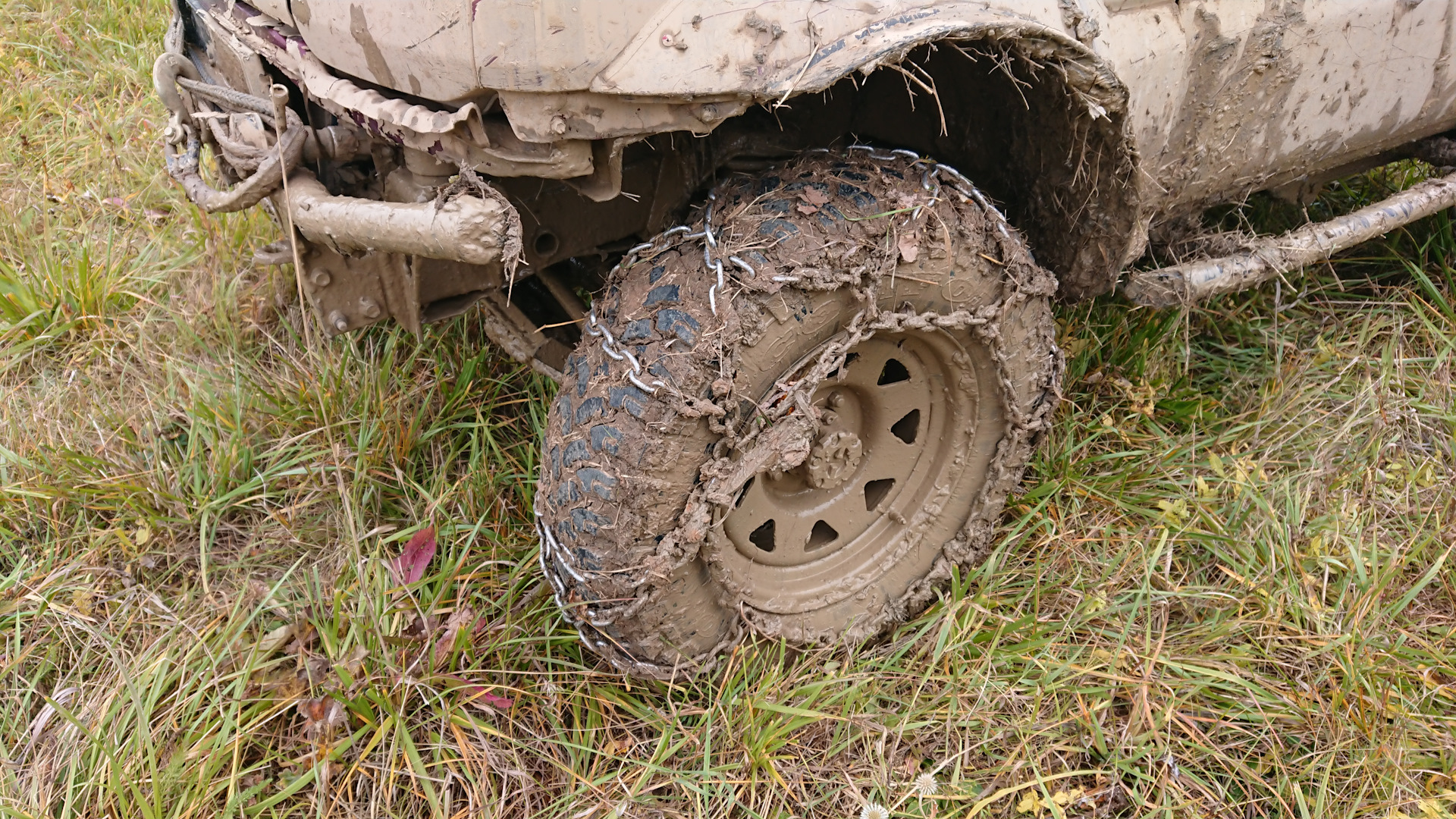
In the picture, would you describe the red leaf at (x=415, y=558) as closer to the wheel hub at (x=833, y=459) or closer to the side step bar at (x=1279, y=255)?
the wheel hub at (x=833, y=459)

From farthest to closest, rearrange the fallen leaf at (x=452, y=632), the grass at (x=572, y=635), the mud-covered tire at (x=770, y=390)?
the fallen leaf at (x=452, y=632)
the grass at (x=572, y=635)
the mud-covered tire at (x=770, y=390)

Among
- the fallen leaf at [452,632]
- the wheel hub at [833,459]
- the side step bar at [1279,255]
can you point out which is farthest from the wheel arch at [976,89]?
the fallen leaf at [452,632]

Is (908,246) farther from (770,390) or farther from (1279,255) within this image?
(1279,255)

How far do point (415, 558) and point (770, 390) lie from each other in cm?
98

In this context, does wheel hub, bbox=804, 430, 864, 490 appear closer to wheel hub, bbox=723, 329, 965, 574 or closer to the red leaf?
wheel hub, bbox=723, 329, 965, 574

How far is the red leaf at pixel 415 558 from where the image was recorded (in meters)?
2.37

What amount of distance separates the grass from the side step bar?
0.41 meters

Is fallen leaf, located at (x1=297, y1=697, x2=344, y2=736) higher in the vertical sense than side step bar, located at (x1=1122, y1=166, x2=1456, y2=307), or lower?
lower

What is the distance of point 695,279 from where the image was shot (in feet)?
6.26

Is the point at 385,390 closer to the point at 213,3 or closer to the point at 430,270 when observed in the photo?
the point at 430,270

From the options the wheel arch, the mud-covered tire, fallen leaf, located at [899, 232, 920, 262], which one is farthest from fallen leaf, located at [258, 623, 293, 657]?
fallen leaf, located at [899, 232, 920, 262]

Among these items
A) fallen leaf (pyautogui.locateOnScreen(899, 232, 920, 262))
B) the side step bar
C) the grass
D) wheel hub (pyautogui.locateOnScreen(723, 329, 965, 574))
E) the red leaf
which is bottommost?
the grass

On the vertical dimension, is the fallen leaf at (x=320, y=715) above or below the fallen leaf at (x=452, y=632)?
below

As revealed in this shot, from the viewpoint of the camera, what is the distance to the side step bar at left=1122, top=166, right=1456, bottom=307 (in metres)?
2.43
